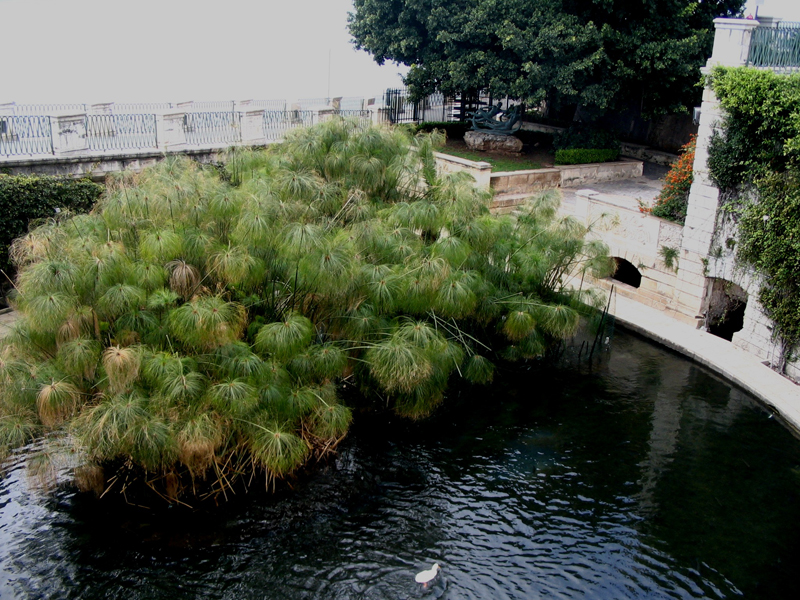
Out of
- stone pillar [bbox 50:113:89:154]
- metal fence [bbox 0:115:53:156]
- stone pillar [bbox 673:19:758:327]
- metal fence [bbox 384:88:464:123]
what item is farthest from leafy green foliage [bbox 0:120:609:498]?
metal fence [bbox 384:88:464:123]

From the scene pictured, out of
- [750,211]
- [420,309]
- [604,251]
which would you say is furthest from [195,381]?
[750,211]

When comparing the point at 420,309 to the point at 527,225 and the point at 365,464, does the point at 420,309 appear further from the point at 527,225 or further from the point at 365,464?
the point at 527,225

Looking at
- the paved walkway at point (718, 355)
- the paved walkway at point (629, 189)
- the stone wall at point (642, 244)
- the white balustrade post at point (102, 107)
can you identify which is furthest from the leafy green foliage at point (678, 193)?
the white balustrade post at point (102, 107)

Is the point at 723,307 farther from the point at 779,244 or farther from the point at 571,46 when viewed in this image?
the point at 571,46

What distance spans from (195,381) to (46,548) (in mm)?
2632

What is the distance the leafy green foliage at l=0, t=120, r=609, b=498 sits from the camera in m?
8.25

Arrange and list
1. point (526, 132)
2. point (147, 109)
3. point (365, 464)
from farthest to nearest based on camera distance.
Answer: point (526, 132), point (147, 109), point (365, 464)

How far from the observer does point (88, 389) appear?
28.6 feet

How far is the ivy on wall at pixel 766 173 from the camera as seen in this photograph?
12.1 meters

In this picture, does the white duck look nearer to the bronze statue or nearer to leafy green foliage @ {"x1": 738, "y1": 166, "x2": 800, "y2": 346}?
leafy green foliage @ {"x1": 738, "y1": 166, "x2": 800, "y2": 346}

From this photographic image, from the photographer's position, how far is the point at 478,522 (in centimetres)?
895

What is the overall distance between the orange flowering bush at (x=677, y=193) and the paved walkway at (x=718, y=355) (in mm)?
2046

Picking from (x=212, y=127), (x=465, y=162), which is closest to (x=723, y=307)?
(x=465, y=162)

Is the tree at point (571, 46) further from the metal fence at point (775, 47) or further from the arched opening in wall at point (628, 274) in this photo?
the metal fence at point (775, 47)
